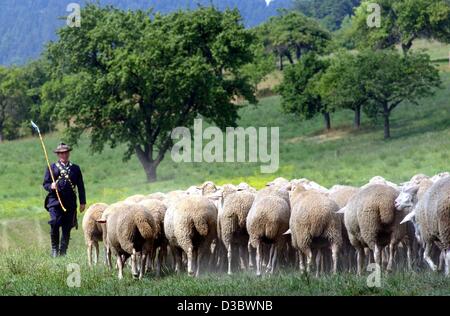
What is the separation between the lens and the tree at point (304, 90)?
208 feet

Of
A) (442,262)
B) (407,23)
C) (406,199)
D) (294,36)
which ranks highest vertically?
(294,36)

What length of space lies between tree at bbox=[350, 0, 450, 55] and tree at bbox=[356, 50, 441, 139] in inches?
684

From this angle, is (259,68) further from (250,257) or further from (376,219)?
(376,219)

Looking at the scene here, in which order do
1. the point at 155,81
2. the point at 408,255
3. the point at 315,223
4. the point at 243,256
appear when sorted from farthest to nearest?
1. the point at 155,81
2. the point at 243,256
3. the point at 408,255
4. the point at 315,223

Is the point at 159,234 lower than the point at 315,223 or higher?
lower

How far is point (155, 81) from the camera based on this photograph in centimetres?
4634

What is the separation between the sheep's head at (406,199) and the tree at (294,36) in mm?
74609

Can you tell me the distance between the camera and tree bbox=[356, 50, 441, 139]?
54500mm

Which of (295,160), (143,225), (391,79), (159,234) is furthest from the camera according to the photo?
(391,79)

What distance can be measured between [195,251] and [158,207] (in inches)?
55.8

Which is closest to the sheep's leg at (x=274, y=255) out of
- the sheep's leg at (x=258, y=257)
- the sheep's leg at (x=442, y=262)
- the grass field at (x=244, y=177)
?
the sheep's leg at (x=258, y=257)

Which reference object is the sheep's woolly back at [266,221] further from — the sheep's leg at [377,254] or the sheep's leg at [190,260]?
the sheep's leg at [377,254]

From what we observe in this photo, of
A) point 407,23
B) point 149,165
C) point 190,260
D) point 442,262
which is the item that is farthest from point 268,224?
point 407,23

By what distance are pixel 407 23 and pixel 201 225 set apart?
64.3 meters
